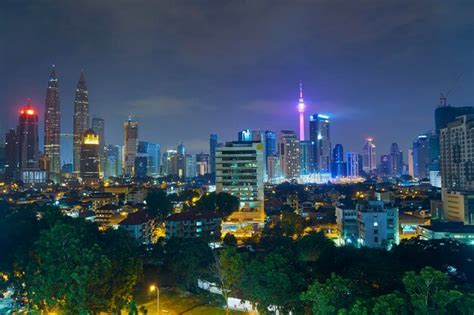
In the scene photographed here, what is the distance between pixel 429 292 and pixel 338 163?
12748 cm

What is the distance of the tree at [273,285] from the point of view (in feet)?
35.3

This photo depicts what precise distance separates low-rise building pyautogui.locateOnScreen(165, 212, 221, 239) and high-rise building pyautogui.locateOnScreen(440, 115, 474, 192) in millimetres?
27501

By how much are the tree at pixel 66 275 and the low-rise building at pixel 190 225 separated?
1586 centimetres

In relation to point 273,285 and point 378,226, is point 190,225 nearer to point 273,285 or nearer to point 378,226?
point 378,226

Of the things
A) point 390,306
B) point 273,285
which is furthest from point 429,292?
point 273,285

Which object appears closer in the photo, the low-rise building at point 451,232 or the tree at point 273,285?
the tree at point 273,285

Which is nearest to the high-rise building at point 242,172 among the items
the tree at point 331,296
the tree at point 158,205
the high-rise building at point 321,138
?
the tree at point 158,205

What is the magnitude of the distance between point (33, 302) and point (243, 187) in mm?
30384

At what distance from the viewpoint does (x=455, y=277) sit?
1461cm

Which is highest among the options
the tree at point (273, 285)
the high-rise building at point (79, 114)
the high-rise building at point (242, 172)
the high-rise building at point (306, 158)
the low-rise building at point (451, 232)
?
the high-rise building at point (79, 114)

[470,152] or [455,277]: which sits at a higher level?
[470,152]

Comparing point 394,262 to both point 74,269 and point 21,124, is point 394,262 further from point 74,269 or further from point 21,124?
point 21,124

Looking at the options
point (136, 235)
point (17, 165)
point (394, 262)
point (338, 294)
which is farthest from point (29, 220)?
point (17, 165)

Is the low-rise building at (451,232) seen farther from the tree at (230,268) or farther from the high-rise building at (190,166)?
the high-rise building at (190,166)
